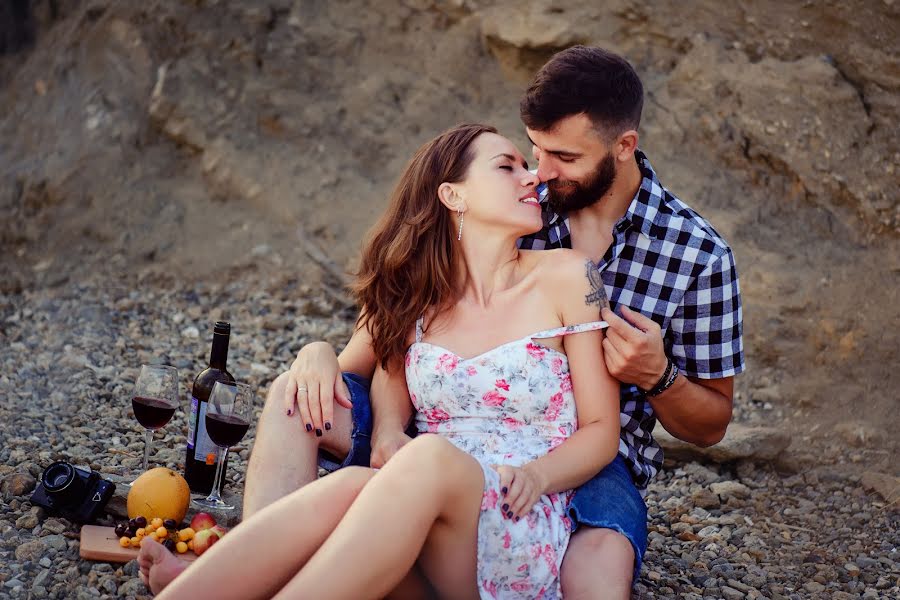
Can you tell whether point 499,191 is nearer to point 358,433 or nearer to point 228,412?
point 358,433

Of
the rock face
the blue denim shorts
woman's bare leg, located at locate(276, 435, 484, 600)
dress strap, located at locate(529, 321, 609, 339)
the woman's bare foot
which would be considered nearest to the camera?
woman's bare leg, located at locate(276, 435, 484, 600)

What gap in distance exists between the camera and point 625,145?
3670mm

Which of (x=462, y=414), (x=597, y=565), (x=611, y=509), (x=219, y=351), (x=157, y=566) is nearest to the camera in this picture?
(x=157, y=566)

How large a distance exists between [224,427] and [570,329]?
1.18 meters

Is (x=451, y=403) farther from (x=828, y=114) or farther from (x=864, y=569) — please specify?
(x=828, y=114)

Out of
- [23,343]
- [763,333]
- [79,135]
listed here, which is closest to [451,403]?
[763,333]

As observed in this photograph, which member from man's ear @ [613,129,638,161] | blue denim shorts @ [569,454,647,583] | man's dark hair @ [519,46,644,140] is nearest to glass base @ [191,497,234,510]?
blue denim shorts @ [569,454,647,583]

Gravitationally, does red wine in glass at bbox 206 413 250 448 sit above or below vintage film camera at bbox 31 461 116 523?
above

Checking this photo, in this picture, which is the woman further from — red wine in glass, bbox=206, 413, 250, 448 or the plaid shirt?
red wine in glass, bbox=206, 413, 250, 448

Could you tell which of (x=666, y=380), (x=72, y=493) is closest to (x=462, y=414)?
(x=666, y=380)

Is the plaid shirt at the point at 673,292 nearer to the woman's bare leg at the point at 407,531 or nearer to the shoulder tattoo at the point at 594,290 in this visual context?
the shoulder tattoo at the point at 594,290

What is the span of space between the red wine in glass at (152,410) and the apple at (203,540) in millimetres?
476

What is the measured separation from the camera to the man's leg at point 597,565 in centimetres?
291

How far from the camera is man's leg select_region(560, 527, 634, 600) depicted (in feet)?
9.54
